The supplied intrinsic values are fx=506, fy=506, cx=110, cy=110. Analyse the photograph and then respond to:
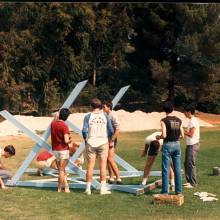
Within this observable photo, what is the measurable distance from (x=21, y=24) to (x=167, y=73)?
12120 mm

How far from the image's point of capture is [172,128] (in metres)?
7.61

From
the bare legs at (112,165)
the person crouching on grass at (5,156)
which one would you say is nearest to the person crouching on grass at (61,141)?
the person crouching on grass at (5,156)

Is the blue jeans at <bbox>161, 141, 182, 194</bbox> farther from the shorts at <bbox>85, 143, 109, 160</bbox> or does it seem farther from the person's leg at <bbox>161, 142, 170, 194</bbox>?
the shorts at <bbox>85, 143, 109, 160</bbox>

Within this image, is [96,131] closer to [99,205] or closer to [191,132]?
[99,205]

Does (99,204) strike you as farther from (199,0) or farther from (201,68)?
(201,68)

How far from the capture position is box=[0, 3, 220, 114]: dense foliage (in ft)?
123

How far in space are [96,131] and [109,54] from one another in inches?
1375

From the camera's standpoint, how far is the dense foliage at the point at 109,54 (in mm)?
37375

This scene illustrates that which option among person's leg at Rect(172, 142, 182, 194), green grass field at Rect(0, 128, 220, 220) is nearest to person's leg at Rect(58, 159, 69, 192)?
green grass field at Rect(0, 128, 220, 220)

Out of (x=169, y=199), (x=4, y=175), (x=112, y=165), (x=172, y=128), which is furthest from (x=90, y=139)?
(x=4, y=175)

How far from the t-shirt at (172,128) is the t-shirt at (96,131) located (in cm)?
113

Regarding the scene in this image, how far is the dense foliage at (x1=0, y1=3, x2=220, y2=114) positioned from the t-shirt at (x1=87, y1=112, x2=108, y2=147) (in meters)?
28.7

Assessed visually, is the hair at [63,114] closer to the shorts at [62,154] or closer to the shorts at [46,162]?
the shorts at [62,154]

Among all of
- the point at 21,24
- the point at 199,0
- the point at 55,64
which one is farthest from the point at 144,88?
the point at 199,0
